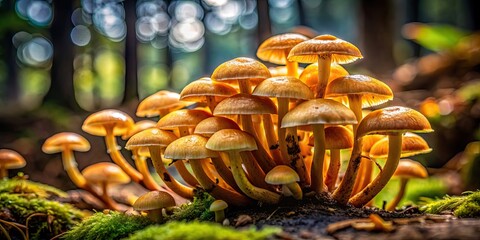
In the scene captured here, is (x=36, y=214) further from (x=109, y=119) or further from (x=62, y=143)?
(x=109, y=119)

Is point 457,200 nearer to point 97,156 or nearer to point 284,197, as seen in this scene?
point 284,197

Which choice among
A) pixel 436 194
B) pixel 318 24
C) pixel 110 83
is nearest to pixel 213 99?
pixel 436 194

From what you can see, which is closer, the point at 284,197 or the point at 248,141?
the point at 248,141

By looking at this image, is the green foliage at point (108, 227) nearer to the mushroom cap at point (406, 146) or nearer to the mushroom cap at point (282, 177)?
the mushroom cap at point (282, 177)

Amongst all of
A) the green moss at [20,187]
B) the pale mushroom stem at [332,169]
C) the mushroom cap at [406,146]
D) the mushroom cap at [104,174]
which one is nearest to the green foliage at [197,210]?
the pale mushroom stem at [332,169]

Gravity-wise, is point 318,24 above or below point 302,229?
above

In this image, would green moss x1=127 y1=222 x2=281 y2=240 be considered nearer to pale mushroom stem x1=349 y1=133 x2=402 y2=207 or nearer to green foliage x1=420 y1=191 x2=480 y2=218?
pale mushroom stem x1=349 y1=133 x2=402 y2=207
